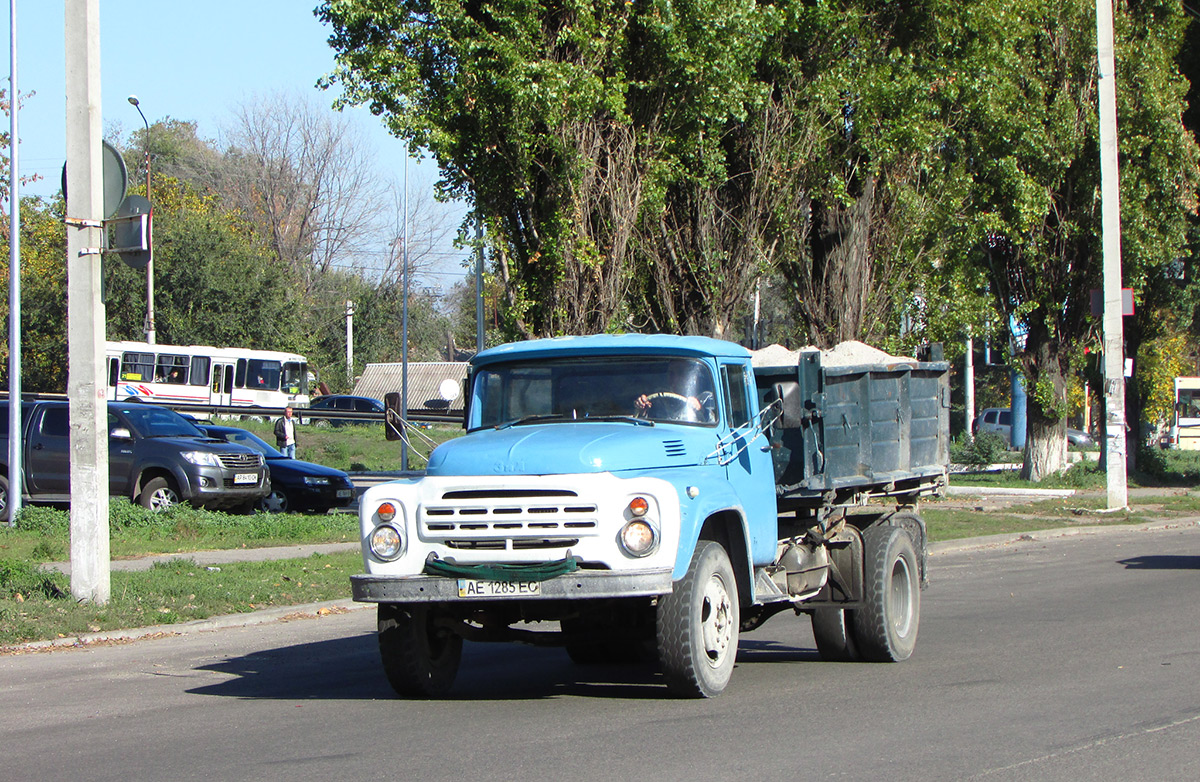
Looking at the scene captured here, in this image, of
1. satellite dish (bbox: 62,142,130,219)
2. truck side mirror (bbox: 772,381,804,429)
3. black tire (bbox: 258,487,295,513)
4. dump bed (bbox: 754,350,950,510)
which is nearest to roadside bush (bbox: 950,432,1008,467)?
black tire (bbox: 258,487,295,513)

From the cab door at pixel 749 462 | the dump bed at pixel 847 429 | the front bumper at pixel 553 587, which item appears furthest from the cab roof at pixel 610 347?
the front bumper at pixel 553 587

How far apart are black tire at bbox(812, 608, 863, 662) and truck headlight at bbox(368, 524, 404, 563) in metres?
3.38

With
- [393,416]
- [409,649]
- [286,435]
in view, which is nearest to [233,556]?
[393,416]

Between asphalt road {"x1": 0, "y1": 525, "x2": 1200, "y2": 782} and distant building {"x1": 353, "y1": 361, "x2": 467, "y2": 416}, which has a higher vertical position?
distant building {"x1": 353, "y1": 361, "x2": 467, "y2": 416}

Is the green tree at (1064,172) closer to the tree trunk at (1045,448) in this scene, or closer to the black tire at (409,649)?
the tree trunk at (1045,448)

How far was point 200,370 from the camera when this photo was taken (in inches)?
1983

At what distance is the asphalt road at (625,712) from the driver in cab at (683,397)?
5.67 feet

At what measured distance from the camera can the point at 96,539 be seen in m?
11.7

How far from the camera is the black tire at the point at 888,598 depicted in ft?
30.1

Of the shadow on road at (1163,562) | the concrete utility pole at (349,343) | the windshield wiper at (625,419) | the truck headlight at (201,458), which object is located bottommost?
the shadow on road at (1163,562)

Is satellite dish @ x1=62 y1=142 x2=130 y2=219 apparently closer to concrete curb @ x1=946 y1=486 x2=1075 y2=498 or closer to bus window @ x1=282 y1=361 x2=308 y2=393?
concrete curb @ x1=946 y1=486 x2=1075 y2=498

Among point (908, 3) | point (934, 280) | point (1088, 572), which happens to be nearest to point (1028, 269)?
point (934, 280)

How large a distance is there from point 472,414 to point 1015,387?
4685cm

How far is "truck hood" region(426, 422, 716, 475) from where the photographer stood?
7.37 meters
